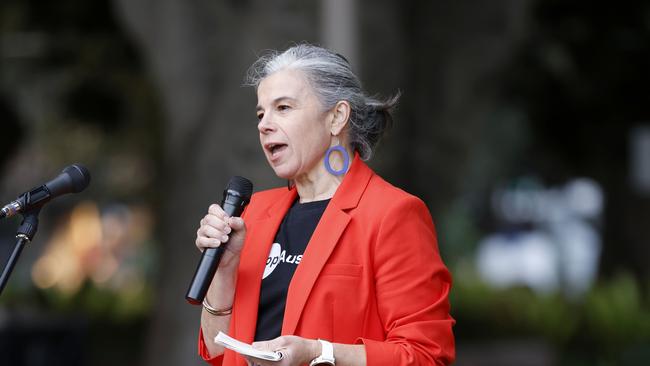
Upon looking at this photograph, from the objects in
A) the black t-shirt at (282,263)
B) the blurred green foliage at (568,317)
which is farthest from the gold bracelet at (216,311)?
the blurred green foliage at (568,317)

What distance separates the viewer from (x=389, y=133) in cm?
406

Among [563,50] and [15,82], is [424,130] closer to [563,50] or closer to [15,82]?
[563,50]

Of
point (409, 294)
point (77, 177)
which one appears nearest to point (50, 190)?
point (77, 177)

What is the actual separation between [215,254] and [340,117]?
57 centimetres

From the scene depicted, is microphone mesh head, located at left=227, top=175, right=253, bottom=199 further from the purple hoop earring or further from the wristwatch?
the wristwatch

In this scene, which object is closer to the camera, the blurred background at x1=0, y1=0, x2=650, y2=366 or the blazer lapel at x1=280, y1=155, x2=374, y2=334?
the blazer lapel at x1=280, y1=155, x2=374, y2=334

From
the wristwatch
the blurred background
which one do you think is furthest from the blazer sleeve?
the blurred background

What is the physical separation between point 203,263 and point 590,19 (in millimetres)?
11753

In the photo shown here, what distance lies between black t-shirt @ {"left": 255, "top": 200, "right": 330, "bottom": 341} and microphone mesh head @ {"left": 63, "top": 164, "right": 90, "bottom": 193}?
0.59 m

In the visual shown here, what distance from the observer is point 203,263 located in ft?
10.9

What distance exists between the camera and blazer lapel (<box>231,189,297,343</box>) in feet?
11.5

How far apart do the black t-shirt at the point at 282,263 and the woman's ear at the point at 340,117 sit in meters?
0.22

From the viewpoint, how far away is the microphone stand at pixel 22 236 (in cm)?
342

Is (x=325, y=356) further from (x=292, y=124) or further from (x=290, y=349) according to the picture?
(x=292, y=124)
